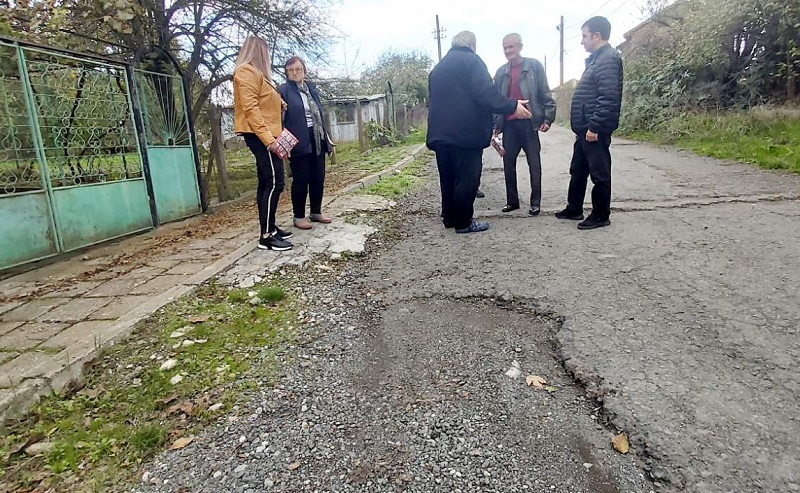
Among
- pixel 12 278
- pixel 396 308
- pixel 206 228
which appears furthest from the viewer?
pixel 206 228

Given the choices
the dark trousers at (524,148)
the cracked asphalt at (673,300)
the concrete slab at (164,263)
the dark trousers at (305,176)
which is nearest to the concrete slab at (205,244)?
the concrete slab at (164,263)

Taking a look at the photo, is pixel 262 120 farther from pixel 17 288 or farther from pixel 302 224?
pixel 17 288

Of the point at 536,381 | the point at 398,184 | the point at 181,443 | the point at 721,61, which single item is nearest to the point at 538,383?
the point at 536,381

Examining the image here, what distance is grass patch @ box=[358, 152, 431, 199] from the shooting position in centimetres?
688

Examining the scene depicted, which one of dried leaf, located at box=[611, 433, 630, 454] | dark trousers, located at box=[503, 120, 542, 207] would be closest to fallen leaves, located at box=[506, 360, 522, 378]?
dried leaf, located at box=[611, 433, 630, 454]

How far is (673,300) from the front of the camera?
2.78 meters

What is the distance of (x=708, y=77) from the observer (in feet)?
41.2

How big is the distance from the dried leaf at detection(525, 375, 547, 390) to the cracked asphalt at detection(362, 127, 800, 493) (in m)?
0.18

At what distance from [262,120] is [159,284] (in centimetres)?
153

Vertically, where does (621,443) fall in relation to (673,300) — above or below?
below

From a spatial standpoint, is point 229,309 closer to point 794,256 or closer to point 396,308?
point 396,308

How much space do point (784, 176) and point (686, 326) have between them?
17.5ft

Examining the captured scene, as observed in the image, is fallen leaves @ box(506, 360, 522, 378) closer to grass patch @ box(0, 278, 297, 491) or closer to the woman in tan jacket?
grass patch @ box(0, 278, 297, 491)

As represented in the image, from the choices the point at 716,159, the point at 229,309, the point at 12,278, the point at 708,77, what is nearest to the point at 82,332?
the point at 229,309
